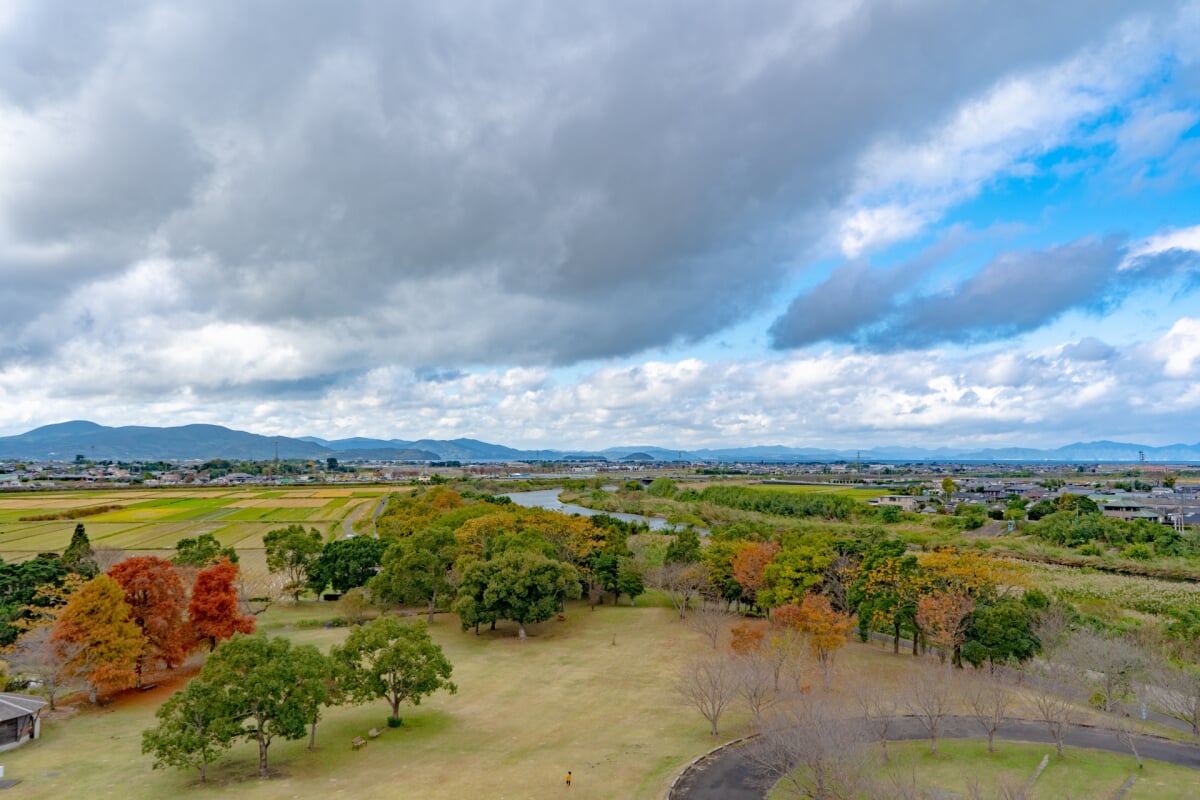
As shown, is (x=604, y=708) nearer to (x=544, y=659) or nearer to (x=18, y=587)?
(x=544, y=659)

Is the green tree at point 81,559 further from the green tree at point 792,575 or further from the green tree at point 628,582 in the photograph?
the green tree at point 792,575

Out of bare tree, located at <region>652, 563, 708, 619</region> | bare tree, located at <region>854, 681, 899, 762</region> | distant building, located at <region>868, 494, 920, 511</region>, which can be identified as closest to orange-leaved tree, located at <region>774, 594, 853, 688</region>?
bare tree, located at <region>854, 681, 899, 762</region>

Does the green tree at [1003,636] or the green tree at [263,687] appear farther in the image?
the green tree at [1003,636]

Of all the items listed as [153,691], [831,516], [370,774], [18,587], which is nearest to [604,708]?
[370,774]

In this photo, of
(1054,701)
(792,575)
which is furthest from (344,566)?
(1054,701)

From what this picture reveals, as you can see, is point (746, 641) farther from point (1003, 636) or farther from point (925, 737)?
point (1003, 636)

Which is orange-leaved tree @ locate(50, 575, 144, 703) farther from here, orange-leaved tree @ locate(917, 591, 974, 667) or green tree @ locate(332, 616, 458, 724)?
orange-leaved tree @ locate(917, 591, 974, 667)

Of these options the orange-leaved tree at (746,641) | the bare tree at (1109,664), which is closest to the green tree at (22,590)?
the orange-leaved tree at (746,641)
